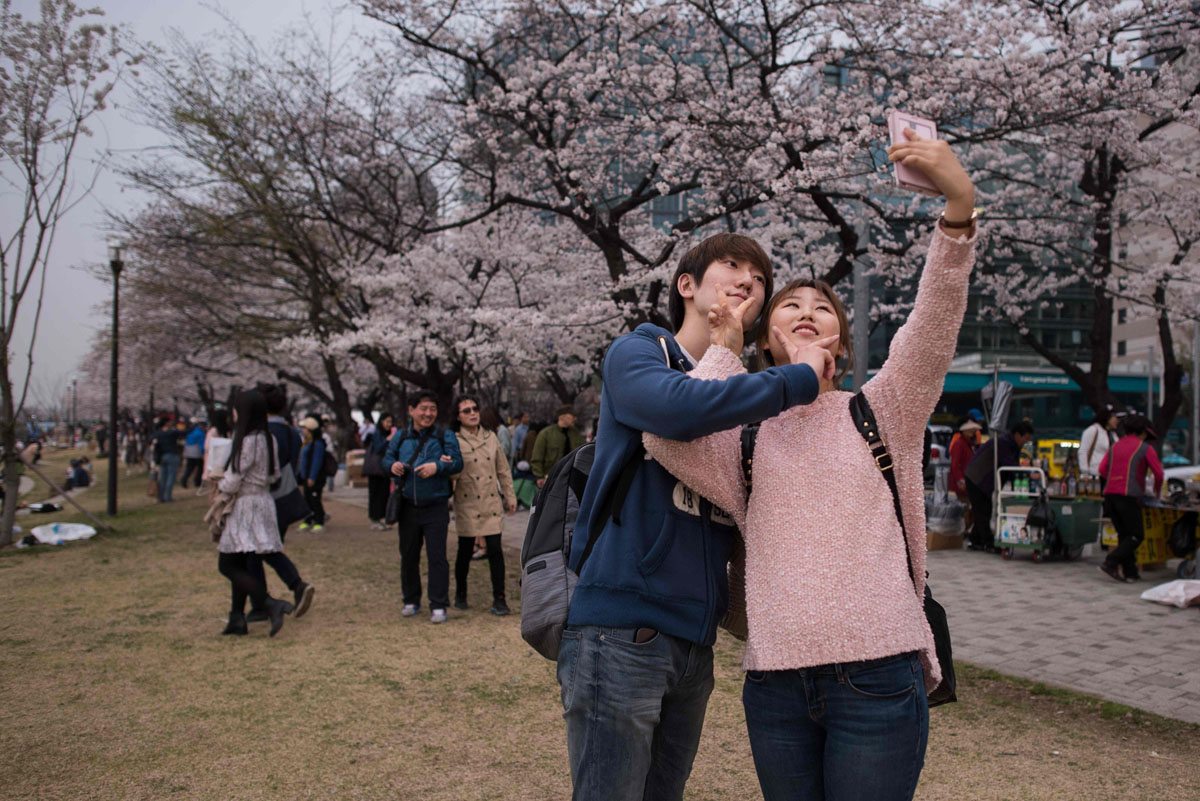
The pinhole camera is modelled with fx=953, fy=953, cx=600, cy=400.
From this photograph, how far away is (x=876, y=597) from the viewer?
6.19 ft

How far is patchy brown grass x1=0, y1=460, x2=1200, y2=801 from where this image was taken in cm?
412

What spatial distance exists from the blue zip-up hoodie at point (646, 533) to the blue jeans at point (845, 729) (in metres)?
0.22

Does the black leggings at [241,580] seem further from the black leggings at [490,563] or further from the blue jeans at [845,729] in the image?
the blue jeans at [845,729]

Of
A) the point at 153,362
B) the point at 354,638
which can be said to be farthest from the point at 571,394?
the point at 354,638

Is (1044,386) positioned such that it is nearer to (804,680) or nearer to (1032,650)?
(1032,650)

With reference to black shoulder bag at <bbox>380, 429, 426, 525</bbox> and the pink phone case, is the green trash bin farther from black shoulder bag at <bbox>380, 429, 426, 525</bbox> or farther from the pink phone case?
the pink phone case

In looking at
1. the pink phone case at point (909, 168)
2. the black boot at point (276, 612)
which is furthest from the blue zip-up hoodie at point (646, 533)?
the black boot at point (276, 612)

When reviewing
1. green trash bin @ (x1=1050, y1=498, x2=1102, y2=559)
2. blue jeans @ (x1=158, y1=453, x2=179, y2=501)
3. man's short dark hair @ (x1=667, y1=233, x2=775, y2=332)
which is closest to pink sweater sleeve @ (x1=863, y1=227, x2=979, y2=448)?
man's short dark hair @ (x1=667, y1=233, x2=775, y2=332)

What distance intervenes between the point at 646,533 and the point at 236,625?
5.97 m

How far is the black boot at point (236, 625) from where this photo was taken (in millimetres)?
7094

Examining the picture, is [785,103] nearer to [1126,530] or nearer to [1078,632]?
[1126,530]

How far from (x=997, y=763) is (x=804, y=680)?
123 inches

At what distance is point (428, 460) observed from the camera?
25.2 feet

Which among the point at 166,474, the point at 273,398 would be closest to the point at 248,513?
the point at 273,398
